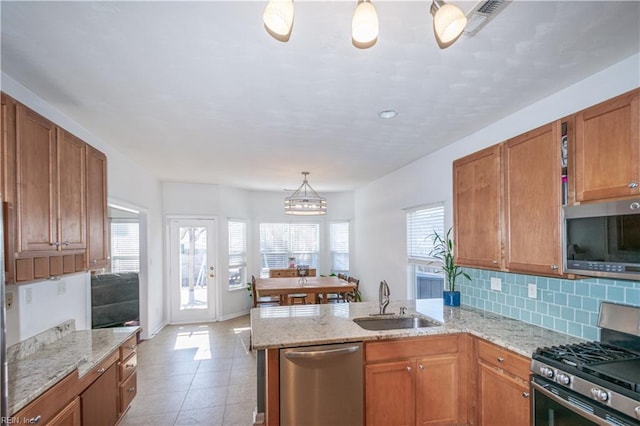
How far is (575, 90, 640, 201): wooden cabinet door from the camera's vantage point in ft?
5.23

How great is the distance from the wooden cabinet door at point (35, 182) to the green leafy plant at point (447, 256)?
10.3 feet

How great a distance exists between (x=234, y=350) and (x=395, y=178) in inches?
140

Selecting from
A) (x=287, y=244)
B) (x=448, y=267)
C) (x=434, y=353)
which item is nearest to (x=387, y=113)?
(x=448, y=267)

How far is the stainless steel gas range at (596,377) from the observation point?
1407mm

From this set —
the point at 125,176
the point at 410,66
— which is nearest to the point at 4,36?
the point at 410,66

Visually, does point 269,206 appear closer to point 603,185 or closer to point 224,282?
point 224,282

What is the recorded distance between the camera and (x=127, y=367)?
9.03ft

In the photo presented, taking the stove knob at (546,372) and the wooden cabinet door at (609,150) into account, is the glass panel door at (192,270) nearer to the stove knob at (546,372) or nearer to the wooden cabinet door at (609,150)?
the stove knob at (546,372)

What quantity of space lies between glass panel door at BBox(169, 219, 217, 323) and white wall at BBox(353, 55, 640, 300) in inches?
122

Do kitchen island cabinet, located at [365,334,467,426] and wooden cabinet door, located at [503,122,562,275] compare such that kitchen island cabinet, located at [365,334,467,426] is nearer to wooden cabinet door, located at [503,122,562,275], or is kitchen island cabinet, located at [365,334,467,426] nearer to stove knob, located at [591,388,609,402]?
wooden cabinet door, located at [503,122,562,275]

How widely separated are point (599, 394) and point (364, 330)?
52.8 inches

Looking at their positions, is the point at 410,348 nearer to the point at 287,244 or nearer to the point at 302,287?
A: the point at 302,287

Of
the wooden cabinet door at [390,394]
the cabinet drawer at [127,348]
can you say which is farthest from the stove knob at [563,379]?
the cabinet drawer at [127,348]

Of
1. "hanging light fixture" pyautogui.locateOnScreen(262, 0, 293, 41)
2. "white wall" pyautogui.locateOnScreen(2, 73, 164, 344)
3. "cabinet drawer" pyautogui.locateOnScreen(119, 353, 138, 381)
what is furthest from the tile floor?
"hanging light fixture" pyautogui.locateOnScreen(262, 0, 293, 41)
